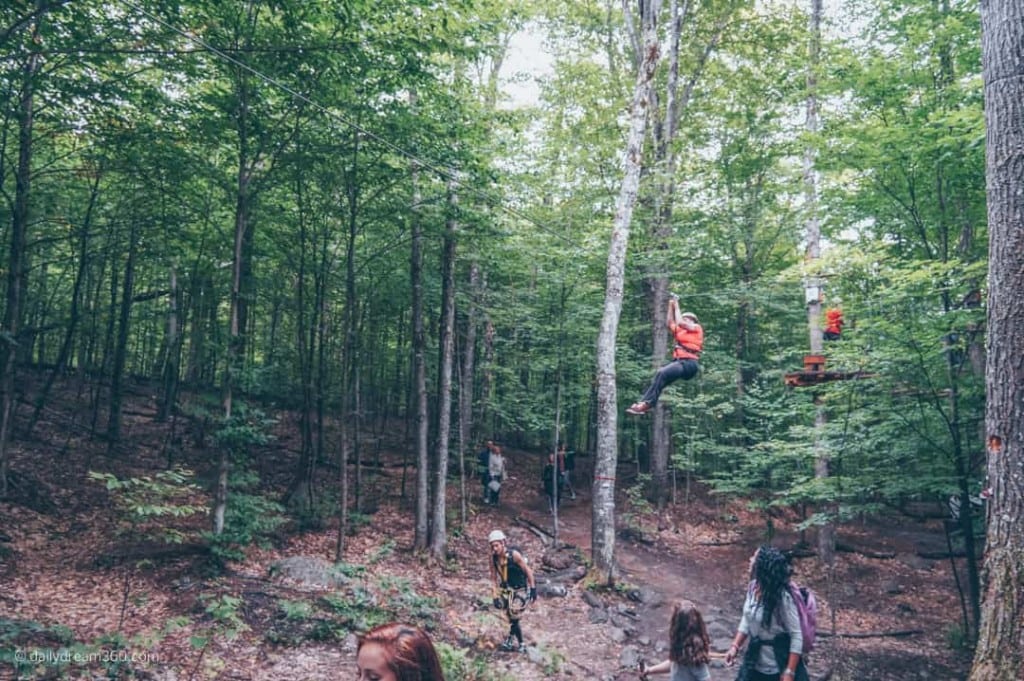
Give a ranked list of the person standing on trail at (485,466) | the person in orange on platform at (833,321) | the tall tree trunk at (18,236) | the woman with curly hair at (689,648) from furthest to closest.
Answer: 1. the person standing on trail at (485,466)
2. the person in orange on platform at (833,321)
3. the tall tree trunk at (18,236)
4. the woman with curly hair at (689,648)

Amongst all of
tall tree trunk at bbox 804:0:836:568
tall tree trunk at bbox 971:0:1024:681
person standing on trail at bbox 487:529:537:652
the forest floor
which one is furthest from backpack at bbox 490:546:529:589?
→ tall tree trunk at bbox 804:0:836:568

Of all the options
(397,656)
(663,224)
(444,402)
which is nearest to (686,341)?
(444,402)

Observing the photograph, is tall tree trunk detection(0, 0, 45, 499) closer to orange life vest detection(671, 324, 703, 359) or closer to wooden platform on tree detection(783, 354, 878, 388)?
orange life vest detection(671, 324, 703, 359)

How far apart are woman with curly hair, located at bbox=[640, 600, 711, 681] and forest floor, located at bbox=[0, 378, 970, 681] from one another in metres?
3.07

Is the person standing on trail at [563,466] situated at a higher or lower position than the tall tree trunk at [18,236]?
lower

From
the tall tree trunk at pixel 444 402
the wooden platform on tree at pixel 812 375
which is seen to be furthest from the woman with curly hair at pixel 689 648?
the wooden platform on tree at pixel 812 375

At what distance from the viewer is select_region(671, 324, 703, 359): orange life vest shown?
8.14m

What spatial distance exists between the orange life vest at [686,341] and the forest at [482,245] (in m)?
3.33

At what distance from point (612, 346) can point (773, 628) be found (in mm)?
7338

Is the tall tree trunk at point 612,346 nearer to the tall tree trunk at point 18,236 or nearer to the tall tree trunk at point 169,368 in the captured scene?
the tall tree trunk at point 18,236

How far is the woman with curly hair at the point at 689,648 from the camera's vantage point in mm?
4977

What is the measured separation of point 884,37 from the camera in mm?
11297

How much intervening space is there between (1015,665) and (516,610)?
18.9 feet

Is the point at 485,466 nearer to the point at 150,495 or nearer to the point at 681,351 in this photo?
the point at 681,351
